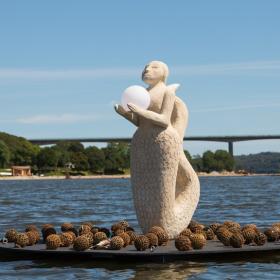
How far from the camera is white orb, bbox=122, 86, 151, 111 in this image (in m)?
19.5

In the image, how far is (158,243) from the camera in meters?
18.8

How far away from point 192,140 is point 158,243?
473 ft

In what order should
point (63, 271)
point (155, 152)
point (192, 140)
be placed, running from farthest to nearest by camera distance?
point (192, 140) → point (155, 152) → point (63, 271)

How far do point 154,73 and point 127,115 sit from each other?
4.28 feet

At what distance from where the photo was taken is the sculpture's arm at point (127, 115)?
20.0 m

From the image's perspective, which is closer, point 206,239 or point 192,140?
point 206,239

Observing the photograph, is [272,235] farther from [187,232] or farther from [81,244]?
[81,244]

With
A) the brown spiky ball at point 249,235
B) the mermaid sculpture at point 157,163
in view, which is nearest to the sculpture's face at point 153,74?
the mermaid sculpture at point 157,163

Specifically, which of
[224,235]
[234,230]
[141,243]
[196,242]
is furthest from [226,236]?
[141,243]

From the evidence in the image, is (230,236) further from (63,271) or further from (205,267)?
(63,271)

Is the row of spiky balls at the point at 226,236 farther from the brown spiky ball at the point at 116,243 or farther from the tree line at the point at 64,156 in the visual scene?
the tree line at the point at 64,156

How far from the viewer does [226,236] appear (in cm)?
1877

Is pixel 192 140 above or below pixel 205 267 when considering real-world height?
above

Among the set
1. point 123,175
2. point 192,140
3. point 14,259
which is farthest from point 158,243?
point 123,175
